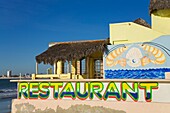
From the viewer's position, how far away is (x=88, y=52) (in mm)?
14398

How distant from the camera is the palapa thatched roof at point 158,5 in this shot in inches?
550

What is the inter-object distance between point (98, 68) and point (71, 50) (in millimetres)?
2876

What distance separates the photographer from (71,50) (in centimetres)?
1529

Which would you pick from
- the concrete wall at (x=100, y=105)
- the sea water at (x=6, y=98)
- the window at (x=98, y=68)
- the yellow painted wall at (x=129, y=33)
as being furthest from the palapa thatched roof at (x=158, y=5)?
the sea water at (x=6, y=98)

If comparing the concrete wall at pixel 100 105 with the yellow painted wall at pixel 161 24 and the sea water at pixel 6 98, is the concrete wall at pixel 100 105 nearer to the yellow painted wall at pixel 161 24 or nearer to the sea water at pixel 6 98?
the yellow painted wall at pixel 161 24

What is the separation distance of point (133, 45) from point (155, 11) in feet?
7.96

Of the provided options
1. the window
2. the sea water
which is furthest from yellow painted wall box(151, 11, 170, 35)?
the sea water

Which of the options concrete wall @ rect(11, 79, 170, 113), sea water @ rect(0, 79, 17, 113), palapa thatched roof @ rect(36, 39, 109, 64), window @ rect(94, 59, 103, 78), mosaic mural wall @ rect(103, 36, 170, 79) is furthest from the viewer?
sea water @ rect(0, 79, 17, 113)

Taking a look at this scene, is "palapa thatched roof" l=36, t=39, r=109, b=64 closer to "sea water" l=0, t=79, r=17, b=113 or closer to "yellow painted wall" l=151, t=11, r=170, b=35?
"yellow painted wall" l=151, t=11, r=170, b=35

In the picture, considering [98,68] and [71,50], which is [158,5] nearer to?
[71,50]

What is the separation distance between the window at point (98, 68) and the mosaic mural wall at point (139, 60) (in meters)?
3.00

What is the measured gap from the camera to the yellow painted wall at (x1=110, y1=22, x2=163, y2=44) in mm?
14008

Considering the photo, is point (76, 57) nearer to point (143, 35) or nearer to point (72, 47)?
point (72, 47)

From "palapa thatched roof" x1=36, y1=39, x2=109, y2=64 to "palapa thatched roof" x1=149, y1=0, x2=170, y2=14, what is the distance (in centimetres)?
300
